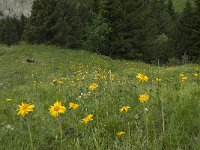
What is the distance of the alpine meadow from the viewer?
10.4 ft

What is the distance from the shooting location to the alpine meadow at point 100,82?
317cm

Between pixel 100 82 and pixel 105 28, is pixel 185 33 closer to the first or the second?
pixel 105 28

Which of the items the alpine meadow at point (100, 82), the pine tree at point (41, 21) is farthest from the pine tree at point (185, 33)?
the pine tree at point (41, 21)

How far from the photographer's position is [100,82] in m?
7.29

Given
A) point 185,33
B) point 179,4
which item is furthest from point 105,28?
point 179,4

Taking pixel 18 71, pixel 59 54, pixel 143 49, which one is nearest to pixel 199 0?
pixel 143 49

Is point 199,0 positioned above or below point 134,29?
above

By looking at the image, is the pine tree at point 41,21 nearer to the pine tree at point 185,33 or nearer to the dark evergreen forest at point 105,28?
the dark evergreen forest at point 105,28

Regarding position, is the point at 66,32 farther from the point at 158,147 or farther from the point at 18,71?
the point at 158,147

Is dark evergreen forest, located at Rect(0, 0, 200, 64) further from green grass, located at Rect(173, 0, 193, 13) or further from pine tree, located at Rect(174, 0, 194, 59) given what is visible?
green grass, located at Rect(173, 0, 193, 13)

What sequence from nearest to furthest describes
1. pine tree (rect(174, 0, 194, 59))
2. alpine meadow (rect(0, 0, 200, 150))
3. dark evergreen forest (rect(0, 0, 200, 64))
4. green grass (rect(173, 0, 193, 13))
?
alpine meadow (rect(0, 0, 200, 150)) < dark evergreen forest (rect(0, 0, 200, 64)) < pine tree (rect(174, 0, 194, 59)) < green grass (rect(173, 0, 193, 13))

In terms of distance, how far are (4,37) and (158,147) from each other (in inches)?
4162

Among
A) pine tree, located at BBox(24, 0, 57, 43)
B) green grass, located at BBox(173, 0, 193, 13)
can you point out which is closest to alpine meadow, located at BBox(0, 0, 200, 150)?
pine tree, located at BBox(24, 0, 57, 43)

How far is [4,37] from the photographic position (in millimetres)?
103062
